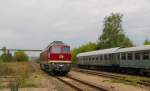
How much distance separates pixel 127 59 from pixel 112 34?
5330 centimetres

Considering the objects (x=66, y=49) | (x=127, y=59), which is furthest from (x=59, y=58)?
(x=127, y=59)

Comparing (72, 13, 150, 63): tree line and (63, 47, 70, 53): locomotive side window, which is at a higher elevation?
(72, 13, 150, 63): tree line

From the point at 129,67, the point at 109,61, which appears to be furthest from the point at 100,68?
the point at 129,67

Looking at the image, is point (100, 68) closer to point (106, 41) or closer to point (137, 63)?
point (137, 63)

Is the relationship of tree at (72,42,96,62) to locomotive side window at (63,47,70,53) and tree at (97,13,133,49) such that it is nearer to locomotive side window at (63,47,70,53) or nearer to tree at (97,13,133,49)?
tree at (97,13,133,49)

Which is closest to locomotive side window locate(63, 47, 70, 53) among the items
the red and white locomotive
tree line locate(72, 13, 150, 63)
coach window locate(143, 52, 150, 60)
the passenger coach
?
the red and white locomotive

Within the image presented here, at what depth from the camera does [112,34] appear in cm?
8950

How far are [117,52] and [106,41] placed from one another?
47.8 meters

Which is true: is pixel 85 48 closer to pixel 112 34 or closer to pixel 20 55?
pixel 112 34

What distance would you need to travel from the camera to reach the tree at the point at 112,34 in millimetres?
87500

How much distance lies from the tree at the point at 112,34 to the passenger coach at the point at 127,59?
34394 millimetres

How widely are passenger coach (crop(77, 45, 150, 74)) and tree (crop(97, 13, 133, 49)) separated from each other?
113 ft

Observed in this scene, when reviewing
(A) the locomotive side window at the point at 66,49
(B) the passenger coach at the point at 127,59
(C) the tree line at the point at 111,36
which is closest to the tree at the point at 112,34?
(C) the tree line at the point at 111,36

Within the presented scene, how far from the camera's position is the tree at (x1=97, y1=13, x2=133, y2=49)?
287 ft
